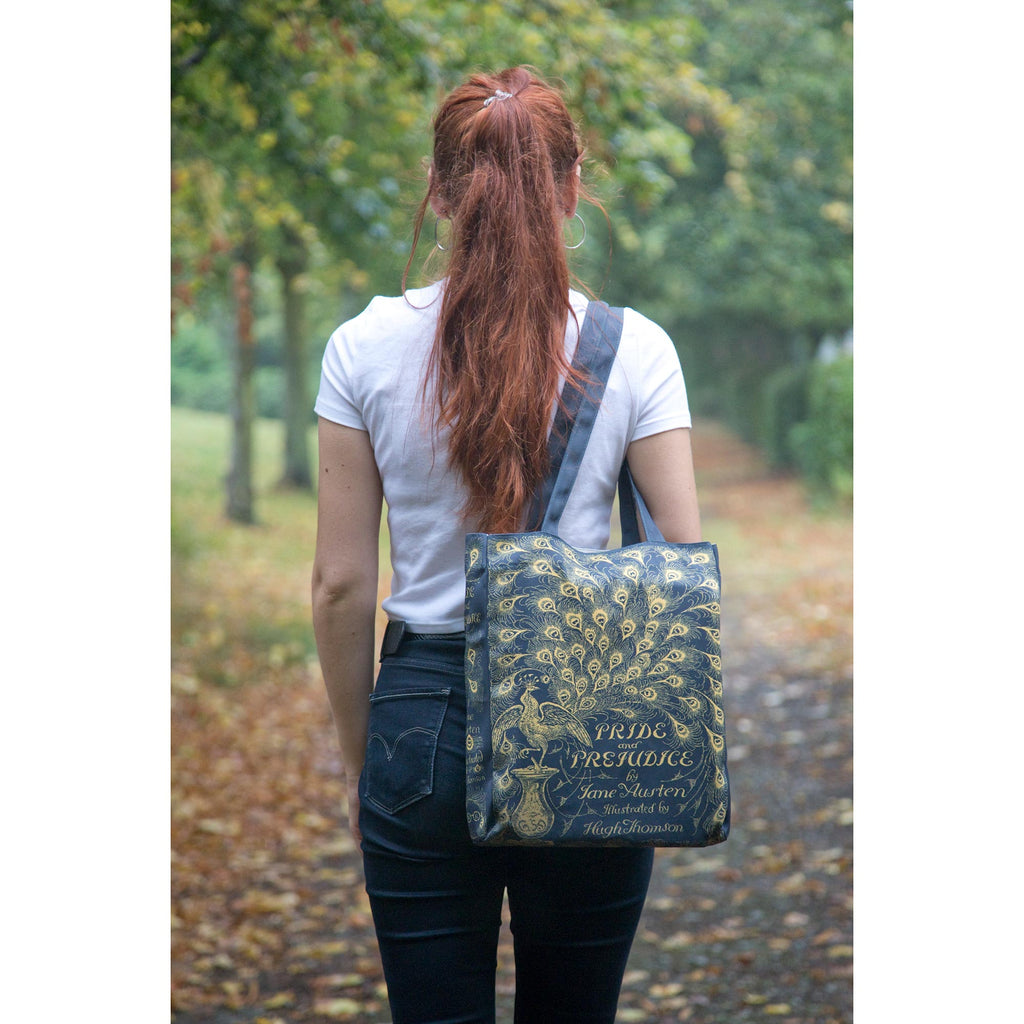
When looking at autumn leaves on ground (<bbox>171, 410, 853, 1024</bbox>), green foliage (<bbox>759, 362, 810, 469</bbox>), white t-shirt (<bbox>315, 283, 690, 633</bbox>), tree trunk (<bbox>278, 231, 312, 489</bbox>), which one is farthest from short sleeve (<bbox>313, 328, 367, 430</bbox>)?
green foliage (<bbox>759, 362, 810, 469</bbox>)

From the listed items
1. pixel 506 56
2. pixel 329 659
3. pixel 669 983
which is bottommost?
pixel 669 983

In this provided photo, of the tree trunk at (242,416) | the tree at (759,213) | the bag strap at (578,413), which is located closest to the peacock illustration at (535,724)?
the bag strap at (578,413)

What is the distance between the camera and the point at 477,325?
4.88 feet

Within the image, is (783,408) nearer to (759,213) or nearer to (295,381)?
(759,213)

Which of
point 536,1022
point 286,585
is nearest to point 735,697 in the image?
point 286,585

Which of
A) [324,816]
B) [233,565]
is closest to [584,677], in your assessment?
[324,816]

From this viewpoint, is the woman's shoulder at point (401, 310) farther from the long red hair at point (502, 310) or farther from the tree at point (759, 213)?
the tree at point (759, 213)

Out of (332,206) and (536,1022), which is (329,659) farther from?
(332,206)

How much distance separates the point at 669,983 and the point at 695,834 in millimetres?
2435

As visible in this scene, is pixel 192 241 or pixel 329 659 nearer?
pixel 329 659

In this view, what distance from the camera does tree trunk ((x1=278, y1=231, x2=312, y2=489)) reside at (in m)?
9.37

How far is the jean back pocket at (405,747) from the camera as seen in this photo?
4.87ft

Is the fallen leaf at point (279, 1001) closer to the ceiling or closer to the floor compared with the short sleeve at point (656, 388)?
closer to the floor

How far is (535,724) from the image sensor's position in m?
1.42
